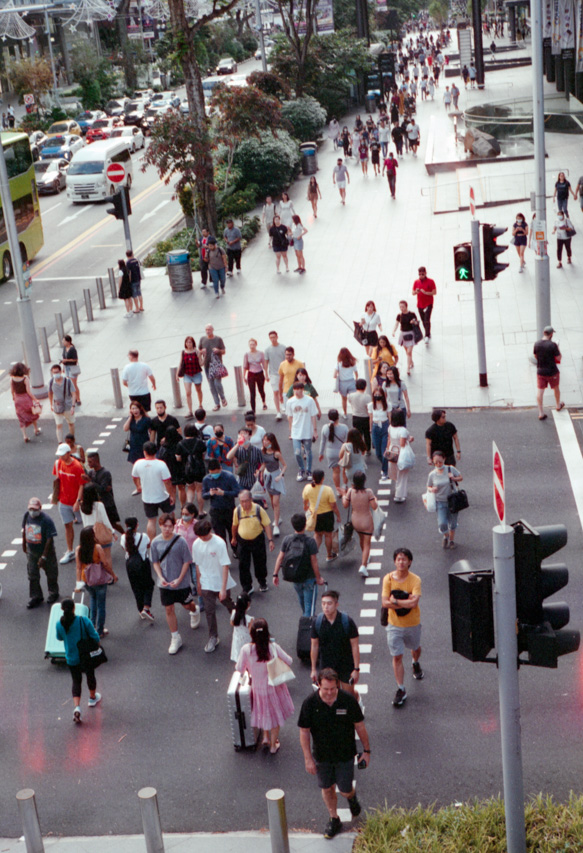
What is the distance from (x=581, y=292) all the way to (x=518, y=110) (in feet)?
91.0

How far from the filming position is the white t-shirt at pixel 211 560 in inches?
433

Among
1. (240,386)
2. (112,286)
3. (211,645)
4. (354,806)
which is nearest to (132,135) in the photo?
(112,286)

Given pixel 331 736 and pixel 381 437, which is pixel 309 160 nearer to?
pixel 381 437

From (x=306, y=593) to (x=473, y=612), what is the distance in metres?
5.17

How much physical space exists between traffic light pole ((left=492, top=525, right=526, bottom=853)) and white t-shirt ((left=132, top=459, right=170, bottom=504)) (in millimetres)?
7668

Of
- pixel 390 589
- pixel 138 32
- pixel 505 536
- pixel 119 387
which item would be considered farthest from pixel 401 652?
pixel 138 32

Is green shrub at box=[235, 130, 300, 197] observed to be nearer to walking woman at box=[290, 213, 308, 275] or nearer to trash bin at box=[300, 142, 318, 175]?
trash bin at box=[300, 142, 318, 175]

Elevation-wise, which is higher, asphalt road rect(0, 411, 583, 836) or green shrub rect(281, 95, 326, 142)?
green shrub rect(281, 95, 326, 142)

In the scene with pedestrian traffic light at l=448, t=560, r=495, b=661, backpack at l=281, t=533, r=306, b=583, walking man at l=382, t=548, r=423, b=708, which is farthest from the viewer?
backpack at l=281, t=533, r=306, b=583

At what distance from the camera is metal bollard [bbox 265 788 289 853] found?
734 centimetres

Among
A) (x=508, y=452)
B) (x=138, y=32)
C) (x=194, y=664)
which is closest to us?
(x=194, y=664)

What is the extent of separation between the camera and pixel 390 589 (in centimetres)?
983

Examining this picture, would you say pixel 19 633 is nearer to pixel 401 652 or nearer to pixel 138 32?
pixel 401 652

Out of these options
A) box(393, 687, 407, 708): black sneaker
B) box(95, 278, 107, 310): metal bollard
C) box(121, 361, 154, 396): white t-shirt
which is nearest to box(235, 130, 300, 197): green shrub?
box(95, 278, 107, 310): metal bollard
